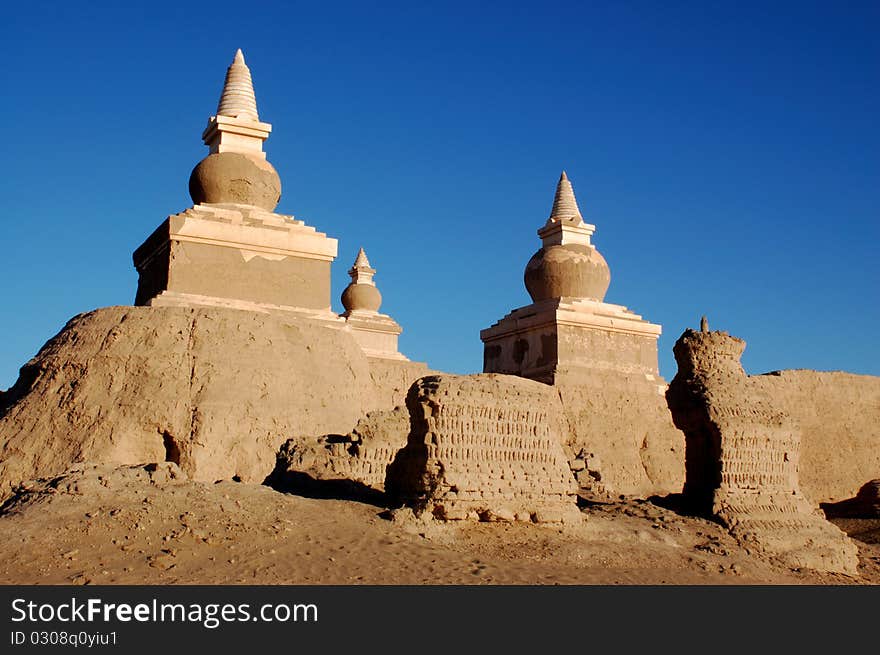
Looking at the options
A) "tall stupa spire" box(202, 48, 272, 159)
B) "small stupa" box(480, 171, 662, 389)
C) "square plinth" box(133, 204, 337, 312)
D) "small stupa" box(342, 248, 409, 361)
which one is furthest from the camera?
Answer: "small stupa" box(342, 248, 409, 361)

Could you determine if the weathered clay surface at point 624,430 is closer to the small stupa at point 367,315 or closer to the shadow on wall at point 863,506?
the shadow on wall at point 863,506

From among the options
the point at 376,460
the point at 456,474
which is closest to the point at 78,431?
the point at 376,460

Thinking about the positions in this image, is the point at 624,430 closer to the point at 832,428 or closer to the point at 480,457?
the point at 832,428

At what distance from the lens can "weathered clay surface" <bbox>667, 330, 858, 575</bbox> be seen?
12.0m

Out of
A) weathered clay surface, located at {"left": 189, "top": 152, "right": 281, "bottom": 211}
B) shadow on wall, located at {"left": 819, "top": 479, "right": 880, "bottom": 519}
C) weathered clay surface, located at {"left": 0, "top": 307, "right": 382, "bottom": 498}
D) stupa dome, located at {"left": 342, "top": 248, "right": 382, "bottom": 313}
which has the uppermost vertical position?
stupa dome, located at {"left": 342, "top": 248, "right": 382, "bottom": 313}

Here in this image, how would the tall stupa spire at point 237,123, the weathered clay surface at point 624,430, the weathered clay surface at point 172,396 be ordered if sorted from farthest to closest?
the weathered clay surface at point 624,430 → the tall stupa spire at point 237,123 → the weathered clay surface at point 172,396

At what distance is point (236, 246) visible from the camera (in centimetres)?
1669

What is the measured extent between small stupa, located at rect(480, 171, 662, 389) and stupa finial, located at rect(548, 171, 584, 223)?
0.03m

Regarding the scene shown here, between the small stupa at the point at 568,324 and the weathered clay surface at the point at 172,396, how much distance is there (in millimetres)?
8063

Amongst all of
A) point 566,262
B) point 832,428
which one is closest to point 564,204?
point 566,262

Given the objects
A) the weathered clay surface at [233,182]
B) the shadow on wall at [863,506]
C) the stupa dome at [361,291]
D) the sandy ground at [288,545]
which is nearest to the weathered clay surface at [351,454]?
the sandy ground at [288,545]

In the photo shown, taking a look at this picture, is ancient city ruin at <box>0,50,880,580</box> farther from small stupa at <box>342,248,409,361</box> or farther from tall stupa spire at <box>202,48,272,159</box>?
small stupa at <box>342,248,409,361</box>

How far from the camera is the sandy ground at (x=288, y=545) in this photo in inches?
319

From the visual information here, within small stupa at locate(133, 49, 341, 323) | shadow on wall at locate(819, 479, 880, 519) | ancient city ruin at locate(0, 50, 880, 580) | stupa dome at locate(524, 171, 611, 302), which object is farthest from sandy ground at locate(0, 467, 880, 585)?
stupa dome at locate(524, 171, 611, 302)
